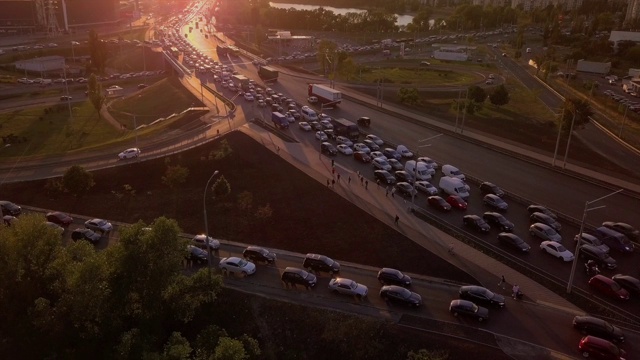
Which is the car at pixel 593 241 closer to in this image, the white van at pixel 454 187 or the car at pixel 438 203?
the car at pixel 438 203

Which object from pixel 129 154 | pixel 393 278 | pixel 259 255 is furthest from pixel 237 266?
pixel 129 154

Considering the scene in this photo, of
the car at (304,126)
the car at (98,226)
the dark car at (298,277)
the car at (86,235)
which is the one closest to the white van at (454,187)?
the dark car at (298,277)

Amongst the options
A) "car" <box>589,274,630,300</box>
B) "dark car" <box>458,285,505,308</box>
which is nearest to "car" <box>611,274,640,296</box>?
"car" <box>589,274,630,300</box>

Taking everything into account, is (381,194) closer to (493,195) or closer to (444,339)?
(493,195)

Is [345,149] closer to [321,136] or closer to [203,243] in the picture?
[321,136]

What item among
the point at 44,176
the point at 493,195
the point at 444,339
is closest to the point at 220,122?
the point at 44,176
